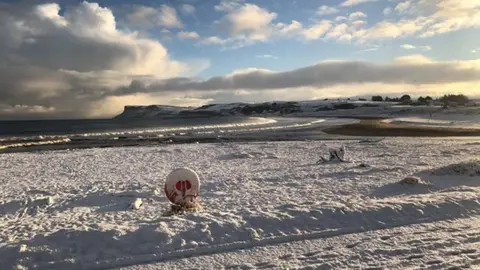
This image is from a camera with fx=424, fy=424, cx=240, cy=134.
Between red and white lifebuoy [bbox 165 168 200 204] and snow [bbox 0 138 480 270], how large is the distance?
29.0 inches

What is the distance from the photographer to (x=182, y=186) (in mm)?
10672

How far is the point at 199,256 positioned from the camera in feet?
25.3

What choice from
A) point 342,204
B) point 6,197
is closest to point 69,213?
point 6,197

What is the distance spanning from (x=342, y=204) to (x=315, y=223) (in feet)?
5.14

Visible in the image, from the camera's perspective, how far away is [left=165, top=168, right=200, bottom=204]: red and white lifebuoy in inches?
421

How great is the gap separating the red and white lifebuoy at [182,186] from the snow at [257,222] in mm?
737

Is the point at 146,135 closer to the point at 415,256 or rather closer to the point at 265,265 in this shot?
the point at 265,265

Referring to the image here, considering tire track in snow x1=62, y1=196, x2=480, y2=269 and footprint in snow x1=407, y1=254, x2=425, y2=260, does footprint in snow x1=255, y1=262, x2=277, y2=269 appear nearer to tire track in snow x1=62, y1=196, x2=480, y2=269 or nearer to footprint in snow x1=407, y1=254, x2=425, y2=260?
tire track in snow x1=62, y1=196, x2=480, y2=269

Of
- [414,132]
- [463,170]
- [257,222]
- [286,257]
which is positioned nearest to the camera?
[286,257]

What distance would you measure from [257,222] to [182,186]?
234cm

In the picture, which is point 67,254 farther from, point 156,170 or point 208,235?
point 156,170

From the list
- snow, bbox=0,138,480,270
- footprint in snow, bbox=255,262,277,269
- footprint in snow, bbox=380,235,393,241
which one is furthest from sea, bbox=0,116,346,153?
footprint in snow, bbox=255,262,277,269

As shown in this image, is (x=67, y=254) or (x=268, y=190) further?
(x=268, y=190)

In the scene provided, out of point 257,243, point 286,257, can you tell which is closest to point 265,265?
point 286,257
